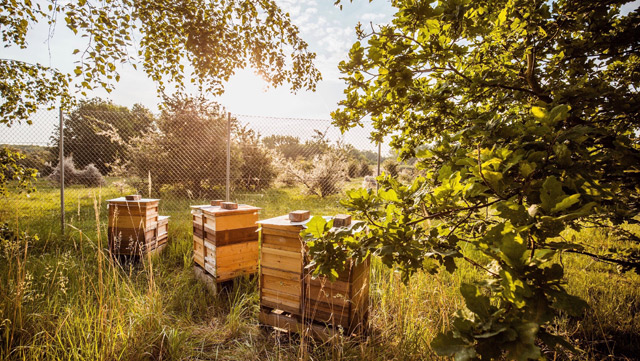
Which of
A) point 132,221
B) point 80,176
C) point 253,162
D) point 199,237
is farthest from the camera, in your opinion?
point 80,176

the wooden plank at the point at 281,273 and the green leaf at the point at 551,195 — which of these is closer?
the green leaf at the point at 551,195

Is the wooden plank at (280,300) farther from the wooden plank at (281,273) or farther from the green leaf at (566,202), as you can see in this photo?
the green leaf at (566,202)

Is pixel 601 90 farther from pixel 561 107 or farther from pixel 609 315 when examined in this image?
pixel 609 315

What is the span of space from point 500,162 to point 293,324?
7.54 feet

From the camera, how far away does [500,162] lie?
0.83 m

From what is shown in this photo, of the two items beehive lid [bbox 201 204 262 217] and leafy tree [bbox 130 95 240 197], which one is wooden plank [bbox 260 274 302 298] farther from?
leafy tree [bbox 130 95 240 197]

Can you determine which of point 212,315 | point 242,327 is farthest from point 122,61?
point 242,327

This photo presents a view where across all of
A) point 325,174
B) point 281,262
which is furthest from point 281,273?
point 325,174

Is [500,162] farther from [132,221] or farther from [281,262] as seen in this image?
[132,221]

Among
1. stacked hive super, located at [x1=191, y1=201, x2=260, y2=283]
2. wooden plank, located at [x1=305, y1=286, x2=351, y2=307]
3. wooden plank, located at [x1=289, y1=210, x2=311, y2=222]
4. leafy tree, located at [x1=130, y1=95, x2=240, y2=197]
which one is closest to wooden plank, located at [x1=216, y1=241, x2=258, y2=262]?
stacked hive super, located at [x1=191, y1=201, x2=260, y2=283]

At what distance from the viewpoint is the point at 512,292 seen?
2.17 feet

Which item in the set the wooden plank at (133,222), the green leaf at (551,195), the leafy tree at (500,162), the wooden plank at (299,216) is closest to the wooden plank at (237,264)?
the wooden plank at (299,216)

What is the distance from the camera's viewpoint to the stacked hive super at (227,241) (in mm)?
3197

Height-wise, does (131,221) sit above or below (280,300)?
above
